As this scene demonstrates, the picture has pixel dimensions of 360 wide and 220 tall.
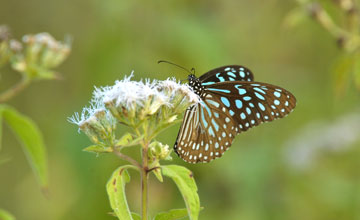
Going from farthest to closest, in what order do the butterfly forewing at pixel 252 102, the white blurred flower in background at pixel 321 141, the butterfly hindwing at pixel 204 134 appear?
the white blurred flower in background at pixel 321 141, the butterfly forewing at pixel 252 102, the butterfly hindwing at pixel 204 134

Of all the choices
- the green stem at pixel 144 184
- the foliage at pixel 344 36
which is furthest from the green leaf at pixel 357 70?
the green stem at pixel 144 184

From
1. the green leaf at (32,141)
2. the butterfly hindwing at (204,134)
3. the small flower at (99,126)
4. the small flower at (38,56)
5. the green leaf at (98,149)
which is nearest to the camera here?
the green leaf at (98,149)

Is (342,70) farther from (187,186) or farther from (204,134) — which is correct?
(187,186)

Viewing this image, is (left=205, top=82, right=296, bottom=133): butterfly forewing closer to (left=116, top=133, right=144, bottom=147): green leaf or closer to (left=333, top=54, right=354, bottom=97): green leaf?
(left=333, top=54, right=354, bottom=97): green leaf

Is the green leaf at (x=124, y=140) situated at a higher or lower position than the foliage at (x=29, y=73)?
lower

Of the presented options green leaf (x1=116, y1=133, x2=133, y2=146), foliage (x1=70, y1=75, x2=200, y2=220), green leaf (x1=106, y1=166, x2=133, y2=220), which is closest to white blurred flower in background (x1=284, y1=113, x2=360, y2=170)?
foliage (x1=70, y1=75, x2=200, y2=220)

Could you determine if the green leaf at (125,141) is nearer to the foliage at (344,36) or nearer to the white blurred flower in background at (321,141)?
the foliage at (344,36)
